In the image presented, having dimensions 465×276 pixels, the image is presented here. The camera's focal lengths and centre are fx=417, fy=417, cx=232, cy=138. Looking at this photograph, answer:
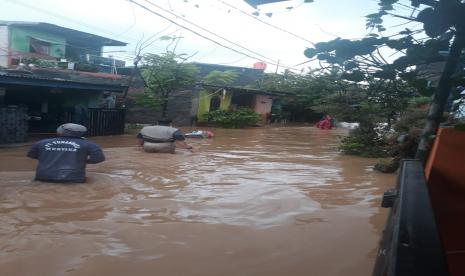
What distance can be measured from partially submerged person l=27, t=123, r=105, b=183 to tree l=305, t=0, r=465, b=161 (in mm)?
5106

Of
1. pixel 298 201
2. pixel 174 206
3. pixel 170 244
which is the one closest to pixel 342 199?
pixel 298 201

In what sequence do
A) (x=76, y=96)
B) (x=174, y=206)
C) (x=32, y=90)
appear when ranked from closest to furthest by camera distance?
(x=174, y=206), (x=32, y=90), (x=76, y=96)

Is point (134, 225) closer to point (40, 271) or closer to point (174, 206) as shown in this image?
point (174, 206)

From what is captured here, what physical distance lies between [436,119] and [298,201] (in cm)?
416

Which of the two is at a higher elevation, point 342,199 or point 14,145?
point 342,199

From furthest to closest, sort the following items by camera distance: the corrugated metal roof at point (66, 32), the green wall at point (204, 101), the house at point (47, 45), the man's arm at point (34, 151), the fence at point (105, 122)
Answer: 1. the green wall at point (204, 101)
2. the corrugated metal roof at point (66, 32)
3. the house at point (47, 45)
4. the fence at point (105, 122)
5. the man's arm at point (34, 151)

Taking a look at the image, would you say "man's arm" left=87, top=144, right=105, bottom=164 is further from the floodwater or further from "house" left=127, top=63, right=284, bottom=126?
"house" left=127, top=63, right=284, bottom=126

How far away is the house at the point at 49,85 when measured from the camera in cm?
1205

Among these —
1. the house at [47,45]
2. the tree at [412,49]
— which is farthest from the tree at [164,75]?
the tree at [412,49]

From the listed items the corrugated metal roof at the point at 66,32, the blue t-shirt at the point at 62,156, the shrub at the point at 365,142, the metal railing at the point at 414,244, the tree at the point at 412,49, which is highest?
the corrugated metal roof at the point at 66,32

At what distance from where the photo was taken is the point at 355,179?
8664mm

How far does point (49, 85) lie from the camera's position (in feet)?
42.9

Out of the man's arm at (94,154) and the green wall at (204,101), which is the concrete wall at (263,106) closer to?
the green wall at (204,101)

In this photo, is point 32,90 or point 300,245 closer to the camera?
point 300,245
